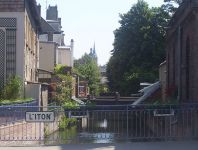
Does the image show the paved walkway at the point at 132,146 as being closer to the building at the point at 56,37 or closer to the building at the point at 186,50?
the building at the point at 186,50

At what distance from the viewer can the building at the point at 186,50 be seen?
21344mm

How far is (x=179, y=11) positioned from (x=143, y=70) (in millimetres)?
40155

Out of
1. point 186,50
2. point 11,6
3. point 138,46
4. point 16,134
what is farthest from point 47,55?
point 16,134

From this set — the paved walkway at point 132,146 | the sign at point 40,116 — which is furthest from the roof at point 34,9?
the paved walkway at point 132,146

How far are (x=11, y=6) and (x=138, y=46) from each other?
116ft

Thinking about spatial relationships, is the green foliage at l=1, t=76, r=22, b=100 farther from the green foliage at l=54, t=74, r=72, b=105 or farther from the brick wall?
the green foliage at l=54, t=74, r=72, b=105

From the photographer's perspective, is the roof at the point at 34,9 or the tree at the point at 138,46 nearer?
the roof at the point at 34,9

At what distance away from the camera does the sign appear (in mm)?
16672

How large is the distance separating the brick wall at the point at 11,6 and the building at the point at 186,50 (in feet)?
32.3

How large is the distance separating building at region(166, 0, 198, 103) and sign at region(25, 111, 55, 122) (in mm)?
7013

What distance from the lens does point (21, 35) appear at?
33.2 metres

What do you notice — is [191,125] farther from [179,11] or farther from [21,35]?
[21,35]

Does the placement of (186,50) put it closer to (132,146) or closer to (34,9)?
(132,146)

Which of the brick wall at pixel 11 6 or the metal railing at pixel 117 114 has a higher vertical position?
the brick wall at pixel 11 6
